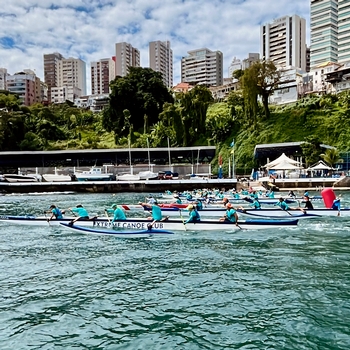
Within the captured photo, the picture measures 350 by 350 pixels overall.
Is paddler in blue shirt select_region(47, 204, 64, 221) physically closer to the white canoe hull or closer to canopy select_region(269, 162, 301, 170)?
canopy select_region(269, 162, 301, 170)

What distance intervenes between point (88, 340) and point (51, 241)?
13131 millimetres

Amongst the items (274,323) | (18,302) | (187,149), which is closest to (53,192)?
(187,149)

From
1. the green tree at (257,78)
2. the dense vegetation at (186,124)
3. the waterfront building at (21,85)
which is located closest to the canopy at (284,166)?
the dense vegetation at (186,124)

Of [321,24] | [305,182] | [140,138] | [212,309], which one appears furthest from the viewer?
[321,24]

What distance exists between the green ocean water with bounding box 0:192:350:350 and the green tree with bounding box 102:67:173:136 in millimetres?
83036

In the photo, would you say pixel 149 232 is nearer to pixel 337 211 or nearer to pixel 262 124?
pixel 337 211

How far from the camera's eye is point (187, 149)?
266 feet

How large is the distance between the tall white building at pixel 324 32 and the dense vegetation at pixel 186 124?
74813mm

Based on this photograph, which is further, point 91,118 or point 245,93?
point 91,118

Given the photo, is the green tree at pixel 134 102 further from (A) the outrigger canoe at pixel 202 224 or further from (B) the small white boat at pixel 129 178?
(A) the outrigger canoe at pixel 202 224

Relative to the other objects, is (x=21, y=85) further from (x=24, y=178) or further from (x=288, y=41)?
(x=24, y=178)

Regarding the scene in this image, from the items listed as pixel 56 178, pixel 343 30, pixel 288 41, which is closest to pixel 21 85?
pixel 288 41

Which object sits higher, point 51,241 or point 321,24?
point 321,24

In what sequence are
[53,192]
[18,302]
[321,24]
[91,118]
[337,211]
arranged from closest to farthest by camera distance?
[18,302]
[337,211]
[53,192]
[91,118]
[321,24]
